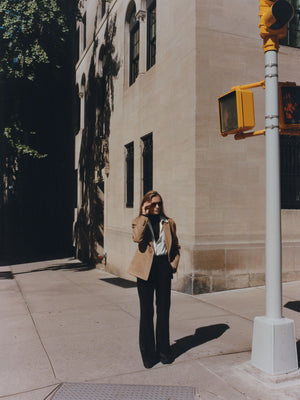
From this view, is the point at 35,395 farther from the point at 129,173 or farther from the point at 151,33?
the point at 151,33

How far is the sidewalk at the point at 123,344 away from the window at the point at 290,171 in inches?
78.2

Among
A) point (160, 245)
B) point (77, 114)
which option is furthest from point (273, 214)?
point (77, 114)

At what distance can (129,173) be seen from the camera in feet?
43.9

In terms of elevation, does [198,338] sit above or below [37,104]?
below

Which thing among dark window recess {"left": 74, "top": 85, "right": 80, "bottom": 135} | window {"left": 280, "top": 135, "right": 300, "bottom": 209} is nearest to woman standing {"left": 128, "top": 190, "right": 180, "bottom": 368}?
window {"left": 280, "top": 135, "right": 300, "bottom": 209}

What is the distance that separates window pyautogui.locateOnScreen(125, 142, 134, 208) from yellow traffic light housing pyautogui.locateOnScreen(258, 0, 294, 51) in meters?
8.75

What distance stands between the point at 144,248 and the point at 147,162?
7.39 m

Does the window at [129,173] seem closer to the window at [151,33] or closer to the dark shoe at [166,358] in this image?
the window at [151,33]

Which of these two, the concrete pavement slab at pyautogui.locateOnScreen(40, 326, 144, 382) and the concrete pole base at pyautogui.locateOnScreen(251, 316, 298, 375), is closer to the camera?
the concrete pole base at pyautogui.locateOnScreen(251, 316, 298, 375)

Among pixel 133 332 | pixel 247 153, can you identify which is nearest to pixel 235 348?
pixel 133 332

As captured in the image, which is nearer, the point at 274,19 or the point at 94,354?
the point at 274,19

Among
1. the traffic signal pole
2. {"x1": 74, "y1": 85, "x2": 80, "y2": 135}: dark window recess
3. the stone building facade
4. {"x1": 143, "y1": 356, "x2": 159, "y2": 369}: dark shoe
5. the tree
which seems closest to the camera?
the traffic signal pole

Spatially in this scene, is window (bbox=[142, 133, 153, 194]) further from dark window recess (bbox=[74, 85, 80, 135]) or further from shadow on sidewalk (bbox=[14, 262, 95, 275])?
dark window recess (bbox=[74, 85, 80, 135])

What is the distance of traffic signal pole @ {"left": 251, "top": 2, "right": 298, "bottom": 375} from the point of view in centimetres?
417
